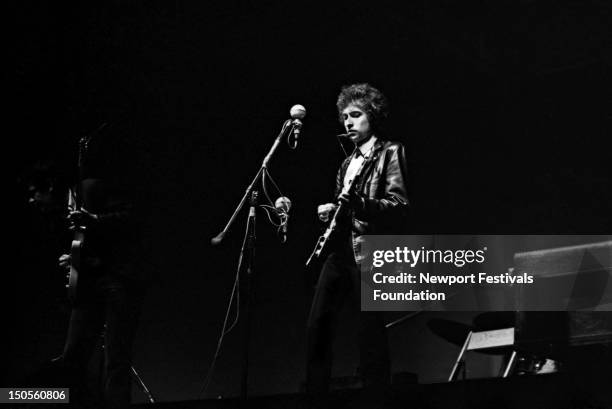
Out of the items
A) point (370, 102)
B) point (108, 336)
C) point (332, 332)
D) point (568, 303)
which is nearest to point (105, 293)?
point (108, 336)

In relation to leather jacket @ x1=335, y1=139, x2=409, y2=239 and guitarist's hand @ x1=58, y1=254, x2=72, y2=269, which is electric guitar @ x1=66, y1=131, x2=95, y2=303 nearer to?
guitarist's hand @ x1=58, y1=254, x2=72, y2=269

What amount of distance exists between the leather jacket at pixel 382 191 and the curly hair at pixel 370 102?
22 cm

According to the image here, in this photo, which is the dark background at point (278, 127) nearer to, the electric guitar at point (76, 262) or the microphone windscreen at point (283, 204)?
the microphone windscreen at point (283, 204)

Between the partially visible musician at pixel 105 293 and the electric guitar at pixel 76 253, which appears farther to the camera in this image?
the electric guitar at pixel 76 253

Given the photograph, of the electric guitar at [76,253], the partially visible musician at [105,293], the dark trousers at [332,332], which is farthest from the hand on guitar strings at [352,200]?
the electric guitar at [76,253]

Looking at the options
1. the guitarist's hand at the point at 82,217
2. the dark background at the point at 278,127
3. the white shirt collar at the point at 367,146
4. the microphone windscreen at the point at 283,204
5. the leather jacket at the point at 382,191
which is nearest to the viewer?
the leather jacket at the point at 382,191

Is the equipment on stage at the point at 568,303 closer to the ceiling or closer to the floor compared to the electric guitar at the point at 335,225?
closer to the floor

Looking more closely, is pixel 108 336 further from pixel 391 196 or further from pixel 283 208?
pixel 391 196

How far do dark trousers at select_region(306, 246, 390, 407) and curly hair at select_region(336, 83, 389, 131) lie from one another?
870 mm

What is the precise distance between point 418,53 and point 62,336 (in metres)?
3.20

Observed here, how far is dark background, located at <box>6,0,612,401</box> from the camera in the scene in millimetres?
5031

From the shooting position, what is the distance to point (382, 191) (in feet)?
12.6

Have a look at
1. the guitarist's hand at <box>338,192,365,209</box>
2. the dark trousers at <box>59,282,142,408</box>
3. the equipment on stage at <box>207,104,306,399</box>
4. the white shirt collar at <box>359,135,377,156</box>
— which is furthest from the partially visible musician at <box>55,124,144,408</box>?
the white shirt collar at <box>359,135,377,156</box>

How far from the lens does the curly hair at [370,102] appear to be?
4.09 metres
